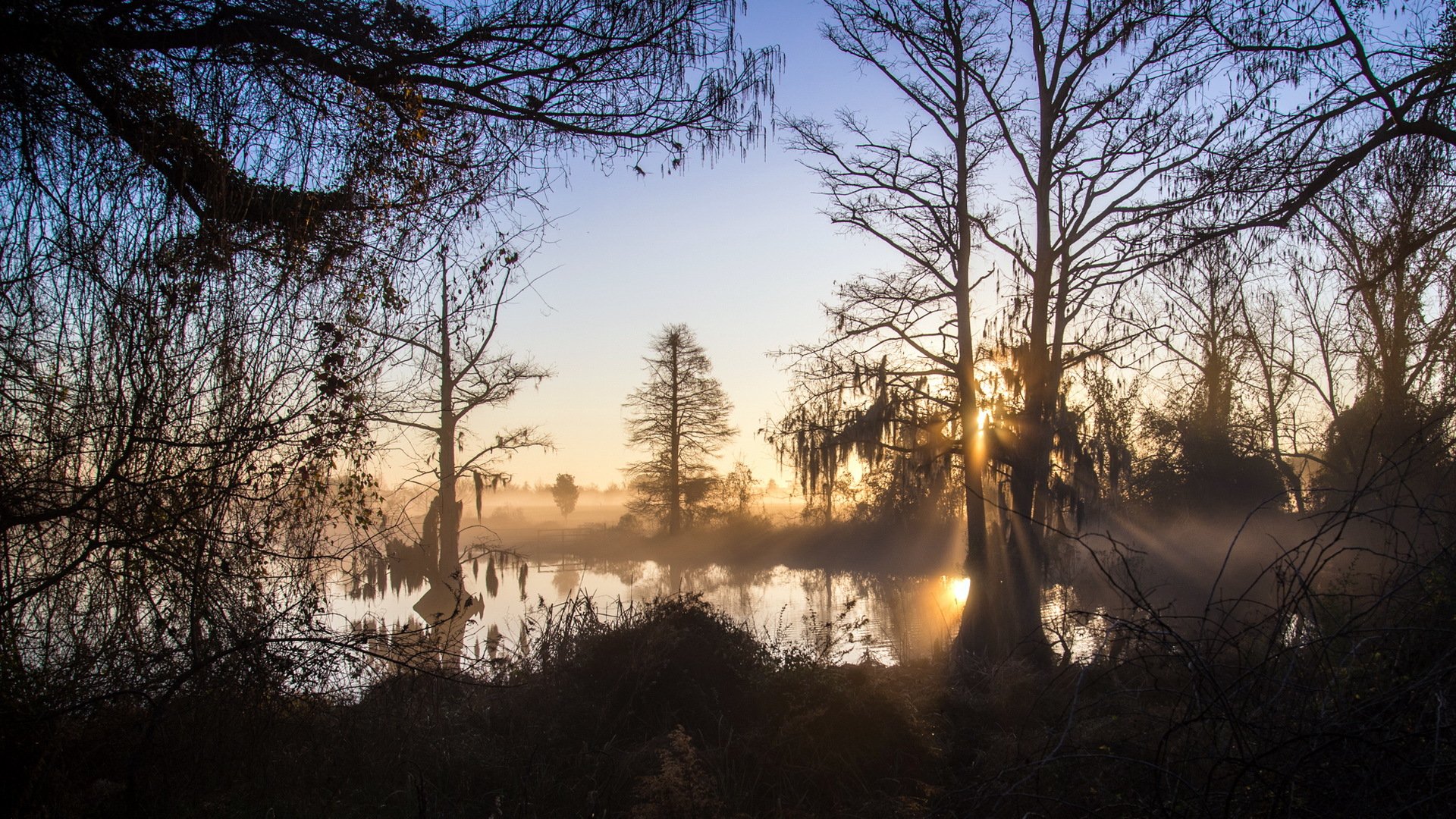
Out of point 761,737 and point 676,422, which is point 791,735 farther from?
point 676,422

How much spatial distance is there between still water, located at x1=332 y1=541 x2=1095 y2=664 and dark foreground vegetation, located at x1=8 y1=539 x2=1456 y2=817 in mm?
907

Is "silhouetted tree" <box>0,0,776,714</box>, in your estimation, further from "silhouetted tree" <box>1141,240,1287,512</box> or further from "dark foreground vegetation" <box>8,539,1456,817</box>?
"silhouetted tree" <box>1141,240,1287,512</box>

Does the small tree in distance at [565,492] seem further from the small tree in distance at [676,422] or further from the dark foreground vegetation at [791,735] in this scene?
the dark foreground vegetation at [791,735]

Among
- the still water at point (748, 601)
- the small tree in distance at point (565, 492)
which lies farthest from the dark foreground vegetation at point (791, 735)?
the small tree in distance at point (565, 492)

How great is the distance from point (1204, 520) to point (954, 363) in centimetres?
764

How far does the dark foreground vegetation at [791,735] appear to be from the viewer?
2270 mm

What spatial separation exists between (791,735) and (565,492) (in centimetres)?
4661

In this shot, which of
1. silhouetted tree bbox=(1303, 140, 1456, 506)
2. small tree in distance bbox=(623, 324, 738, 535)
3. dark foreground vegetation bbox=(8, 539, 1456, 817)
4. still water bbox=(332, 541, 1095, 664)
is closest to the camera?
dark foreground vegetation bbox=(8, 539, 1456, 817)

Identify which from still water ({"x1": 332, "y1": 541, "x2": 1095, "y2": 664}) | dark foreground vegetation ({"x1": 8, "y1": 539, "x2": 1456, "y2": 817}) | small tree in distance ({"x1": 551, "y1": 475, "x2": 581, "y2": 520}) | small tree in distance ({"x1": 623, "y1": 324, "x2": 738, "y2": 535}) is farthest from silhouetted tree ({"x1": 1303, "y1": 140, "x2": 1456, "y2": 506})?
small tree in distance ({"x1": 551, "y1": 475, "x2": 581, "y2": 520})

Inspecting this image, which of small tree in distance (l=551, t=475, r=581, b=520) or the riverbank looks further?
small tree in distance (l=551, t=475, r=581, b=520)

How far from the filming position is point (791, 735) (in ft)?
18.3

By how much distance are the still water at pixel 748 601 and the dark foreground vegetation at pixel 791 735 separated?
2.98 feet

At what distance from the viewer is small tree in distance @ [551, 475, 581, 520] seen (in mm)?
50344

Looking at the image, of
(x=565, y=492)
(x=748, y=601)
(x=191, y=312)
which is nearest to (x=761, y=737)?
(x=191, y=312)
